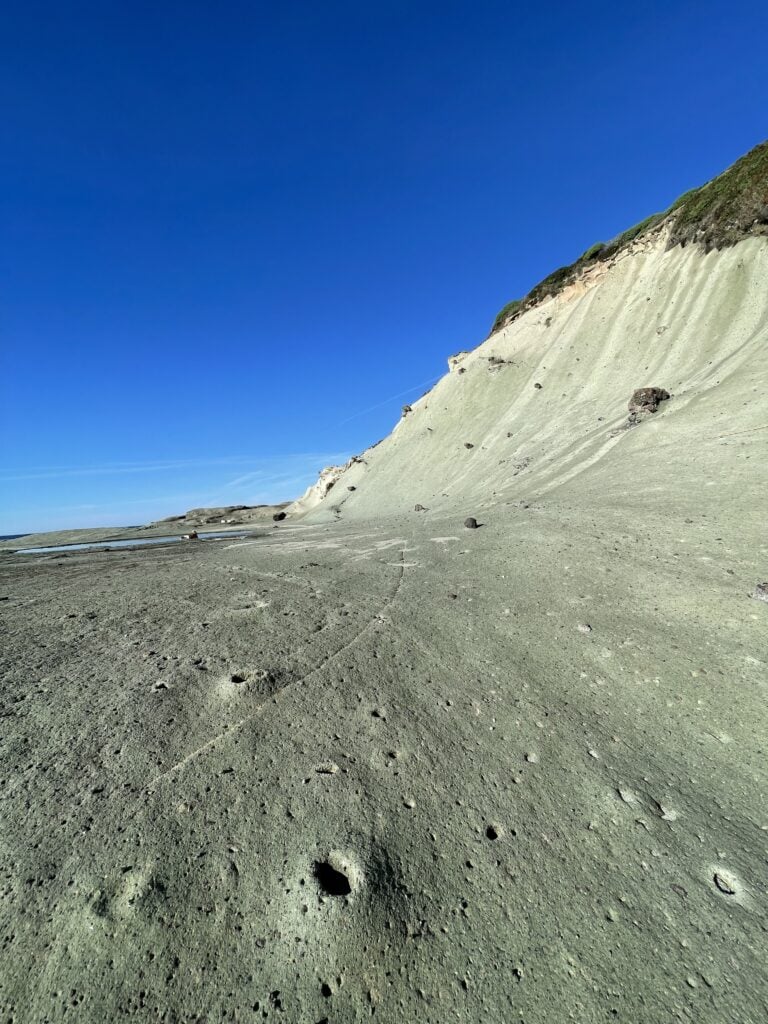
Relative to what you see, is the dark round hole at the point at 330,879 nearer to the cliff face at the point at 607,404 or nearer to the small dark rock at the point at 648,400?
the cliff face at the point at 607,404

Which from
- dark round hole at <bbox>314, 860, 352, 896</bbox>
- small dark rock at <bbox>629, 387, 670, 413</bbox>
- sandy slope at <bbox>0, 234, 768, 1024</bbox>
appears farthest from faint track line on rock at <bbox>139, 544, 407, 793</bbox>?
small dark rock at <bbox>629, 387, 670, 413</bbox>

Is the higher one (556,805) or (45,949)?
(45,949)

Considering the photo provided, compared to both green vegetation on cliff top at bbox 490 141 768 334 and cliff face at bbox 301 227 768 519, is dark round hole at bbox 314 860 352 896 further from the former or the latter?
green vegetation on cliff top at bbox 490 141 768 334

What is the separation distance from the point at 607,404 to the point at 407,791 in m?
18.0

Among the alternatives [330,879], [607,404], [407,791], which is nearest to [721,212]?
[607,404]

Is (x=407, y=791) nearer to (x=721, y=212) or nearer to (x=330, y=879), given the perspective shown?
(x=330, y=879)

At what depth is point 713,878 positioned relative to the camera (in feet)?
7.22

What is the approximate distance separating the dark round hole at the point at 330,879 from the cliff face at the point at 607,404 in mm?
7121

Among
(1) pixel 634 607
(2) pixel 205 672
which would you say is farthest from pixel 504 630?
(2) pixel 205 672

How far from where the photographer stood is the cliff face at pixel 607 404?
9734mm

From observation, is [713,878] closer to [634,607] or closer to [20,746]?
[634,607]

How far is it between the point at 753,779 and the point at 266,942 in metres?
2.94

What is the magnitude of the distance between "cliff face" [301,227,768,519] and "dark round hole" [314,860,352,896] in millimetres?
7121

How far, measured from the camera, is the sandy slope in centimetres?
185
